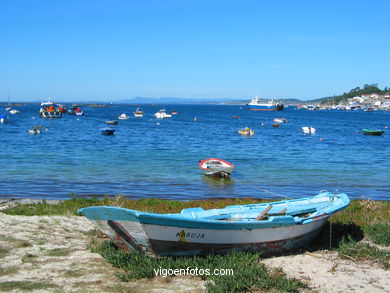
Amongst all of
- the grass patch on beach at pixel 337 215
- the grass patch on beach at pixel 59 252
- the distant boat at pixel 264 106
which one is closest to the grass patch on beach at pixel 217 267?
the grass patch on beach at pixel 59 252

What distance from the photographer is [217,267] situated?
876 cm

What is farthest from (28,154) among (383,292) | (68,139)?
(383,292)

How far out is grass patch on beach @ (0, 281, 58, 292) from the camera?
767 centimetres

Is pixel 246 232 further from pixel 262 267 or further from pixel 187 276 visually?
pixel 187 276

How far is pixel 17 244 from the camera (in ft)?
32.7

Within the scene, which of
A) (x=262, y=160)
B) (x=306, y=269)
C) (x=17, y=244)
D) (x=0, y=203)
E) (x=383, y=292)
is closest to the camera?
(x=383, y=292)

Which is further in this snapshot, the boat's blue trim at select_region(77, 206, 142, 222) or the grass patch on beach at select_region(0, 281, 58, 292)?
the boat's blue trim at select_region(77, 206, 142, 222)

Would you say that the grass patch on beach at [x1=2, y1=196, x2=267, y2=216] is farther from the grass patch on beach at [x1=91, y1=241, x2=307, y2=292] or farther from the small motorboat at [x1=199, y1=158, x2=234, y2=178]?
the small motorboat at [x1=199, y1=158, x2=234, y2=178]

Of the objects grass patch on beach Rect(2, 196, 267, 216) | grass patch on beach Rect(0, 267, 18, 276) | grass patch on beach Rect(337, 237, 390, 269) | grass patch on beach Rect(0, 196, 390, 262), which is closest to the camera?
grass patch on beach Rect(0, 267, 18, 276)

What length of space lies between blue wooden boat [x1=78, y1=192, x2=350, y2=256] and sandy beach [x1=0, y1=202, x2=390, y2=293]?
0.51 m

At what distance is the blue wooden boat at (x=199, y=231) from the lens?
8.80m

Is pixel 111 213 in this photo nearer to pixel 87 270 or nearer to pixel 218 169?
pixel 87 270

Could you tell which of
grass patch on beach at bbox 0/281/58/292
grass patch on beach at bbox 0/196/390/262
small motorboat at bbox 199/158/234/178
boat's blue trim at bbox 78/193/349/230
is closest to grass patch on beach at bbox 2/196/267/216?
grass patch on beach at bbox 0/196/390/262

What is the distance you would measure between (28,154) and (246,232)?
28.0m
